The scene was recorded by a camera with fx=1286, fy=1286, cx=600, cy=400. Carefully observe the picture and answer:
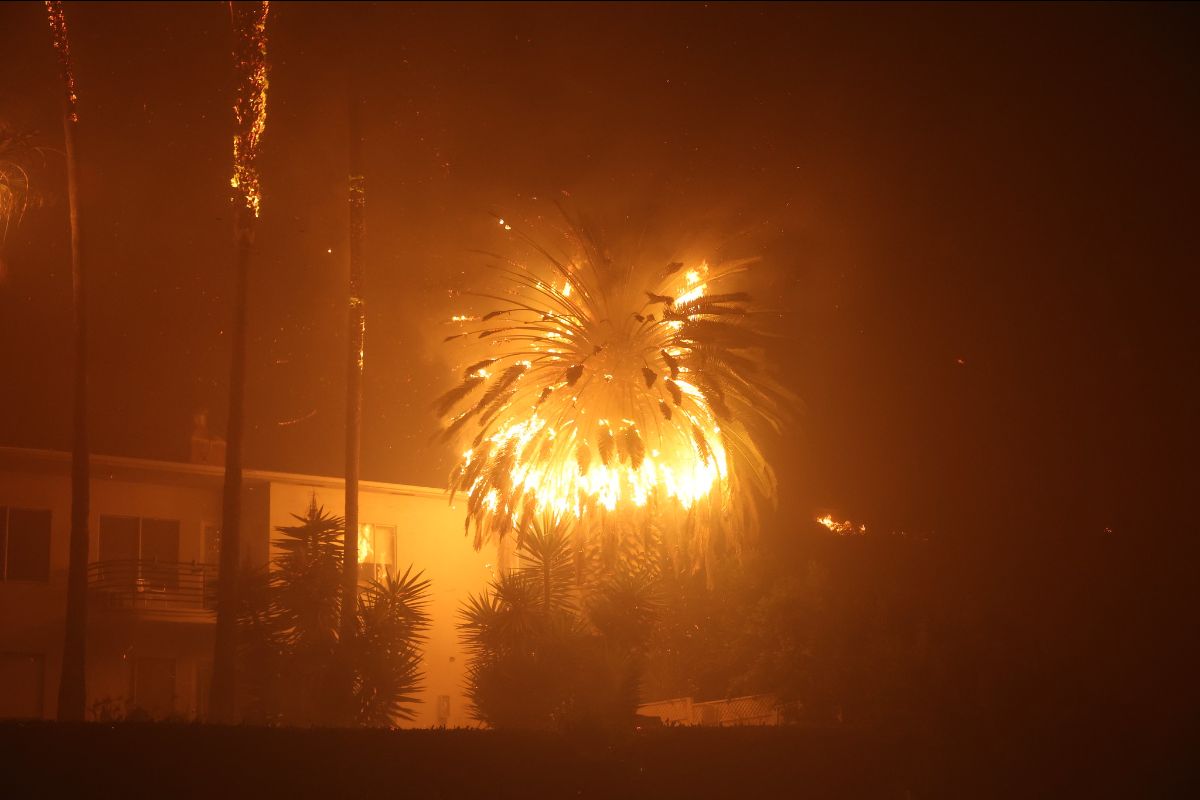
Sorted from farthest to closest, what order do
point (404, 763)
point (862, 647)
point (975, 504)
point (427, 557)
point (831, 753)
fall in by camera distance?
1. point (427, 557)
2. point (975, 504)
3. point (862, 647)
4. point (831, 753)
5. point (404, 763)

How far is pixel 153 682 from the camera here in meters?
28.0

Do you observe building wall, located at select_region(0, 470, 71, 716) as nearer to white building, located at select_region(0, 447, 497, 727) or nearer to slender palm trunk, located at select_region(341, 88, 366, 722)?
white building, located at select_region(0, 447, 497, 727)

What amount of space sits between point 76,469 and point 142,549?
5675 mm

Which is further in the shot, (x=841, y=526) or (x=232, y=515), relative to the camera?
(x=841, y=526)

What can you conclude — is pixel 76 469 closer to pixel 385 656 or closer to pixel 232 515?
pixel 232 515

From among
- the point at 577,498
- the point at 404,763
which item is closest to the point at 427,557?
the point at 577,498

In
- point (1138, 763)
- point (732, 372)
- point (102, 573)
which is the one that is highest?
point (732, 372)

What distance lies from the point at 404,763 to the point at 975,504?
16758 millimetres

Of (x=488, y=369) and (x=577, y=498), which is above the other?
(x=488, y=369)

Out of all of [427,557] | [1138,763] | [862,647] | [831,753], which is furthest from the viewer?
[427,557]

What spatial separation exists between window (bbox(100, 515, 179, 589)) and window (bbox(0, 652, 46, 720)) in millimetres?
2490

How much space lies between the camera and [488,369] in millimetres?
27922

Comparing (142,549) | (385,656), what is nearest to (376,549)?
(142,549)

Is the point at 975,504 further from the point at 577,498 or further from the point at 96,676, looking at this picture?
the point at 96,676
